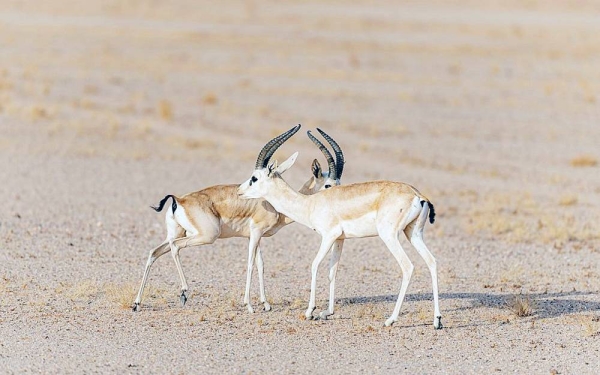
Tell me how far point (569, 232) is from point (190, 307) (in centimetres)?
683

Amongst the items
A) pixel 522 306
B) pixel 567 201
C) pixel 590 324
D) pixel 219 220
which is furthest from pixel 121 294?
pixel 567 201

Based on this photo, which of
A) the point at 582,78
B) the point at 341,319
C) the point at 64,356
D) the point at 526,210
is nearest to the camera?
the point at 64,356

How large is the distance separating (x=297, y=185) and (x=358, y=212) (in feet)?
27.1

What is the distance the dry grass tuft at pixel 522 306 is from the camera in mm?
9984

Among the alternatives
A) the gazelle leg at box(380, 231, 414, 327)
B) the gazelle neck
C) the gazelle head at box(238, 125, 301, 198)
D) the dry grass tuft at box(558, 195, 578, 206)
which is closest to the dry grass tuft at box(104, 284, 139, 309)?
the gazelle head at box(238, 125, 301, 198)

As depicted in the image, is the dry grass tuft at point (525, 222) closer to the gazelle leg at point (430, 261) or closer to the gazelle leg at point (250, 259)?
the gazelle leg at point (430, 261)

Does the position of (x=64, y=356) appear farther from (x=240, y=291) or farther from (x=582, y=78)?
(x=582, y=78)

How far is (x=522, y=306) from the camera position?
394 inches

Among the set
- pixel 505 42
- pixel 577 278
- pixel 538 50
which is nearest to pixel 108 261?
pixel 577 278

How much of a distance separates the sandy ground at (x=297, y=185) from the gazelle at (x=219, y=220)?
516 mm

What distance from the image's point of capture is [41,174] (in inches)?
708

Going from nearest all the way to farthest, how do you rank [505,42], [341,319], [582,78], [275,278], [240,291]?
[341,319]
[240,291]
[275,278]
[582,78]
[505,42]

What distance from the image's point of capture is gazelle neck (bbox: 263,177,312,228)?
32.1 ft

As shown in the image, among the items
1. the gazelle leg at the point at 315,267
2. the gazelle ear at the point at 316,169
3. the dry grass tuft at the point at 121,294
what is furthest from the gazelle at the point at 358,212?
the dry grass tuft at the point at 121,294
